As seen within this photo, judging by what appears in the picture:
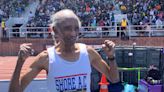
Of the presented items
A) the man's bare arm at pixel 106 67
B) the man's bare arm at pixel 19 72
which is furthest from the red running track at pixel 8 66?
the man's bare arm at pixel 19 72

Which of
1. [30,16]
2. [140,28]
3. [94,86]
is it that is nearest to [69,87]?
[94,86]

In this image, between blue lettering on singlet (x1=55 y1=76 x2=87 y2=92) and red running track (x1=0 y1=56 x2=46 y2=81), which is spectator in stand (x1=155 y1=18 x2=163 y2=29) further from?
blue lettering on singlet (x1=55 y1=76 x2=87 y2=92)

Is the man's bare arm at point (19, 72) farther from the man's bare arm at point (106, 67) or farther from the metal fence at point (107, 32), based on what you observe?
the metal fence at point (107, 32)

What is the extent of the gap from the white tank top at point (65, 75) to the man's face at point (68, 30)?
0.14 m

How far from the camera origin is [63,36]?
3.17 meters

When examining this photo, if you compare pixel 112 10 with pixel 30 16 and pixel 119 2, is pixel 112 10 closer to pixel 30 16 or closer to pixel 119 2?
pixel 119 2

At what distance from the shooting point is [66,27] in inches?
124

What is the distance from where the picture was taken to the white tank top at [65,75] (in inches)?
125

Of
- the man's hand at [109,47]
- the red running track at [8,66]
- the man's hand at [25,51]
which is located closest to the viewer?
the man's hand at [25,51]

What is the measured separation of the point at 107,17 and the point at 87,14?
1.30 metres

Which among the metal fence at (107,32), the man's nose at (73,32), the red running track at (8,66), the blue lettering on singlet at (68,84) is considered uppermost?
the man's nose at (73,32)

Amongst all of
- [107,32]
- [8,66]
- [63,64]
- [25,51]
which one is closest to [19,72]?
[25,51]

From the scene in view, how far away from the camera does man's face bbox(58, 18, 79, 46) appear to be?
3145mm

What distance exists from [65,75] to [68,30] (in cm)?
31
